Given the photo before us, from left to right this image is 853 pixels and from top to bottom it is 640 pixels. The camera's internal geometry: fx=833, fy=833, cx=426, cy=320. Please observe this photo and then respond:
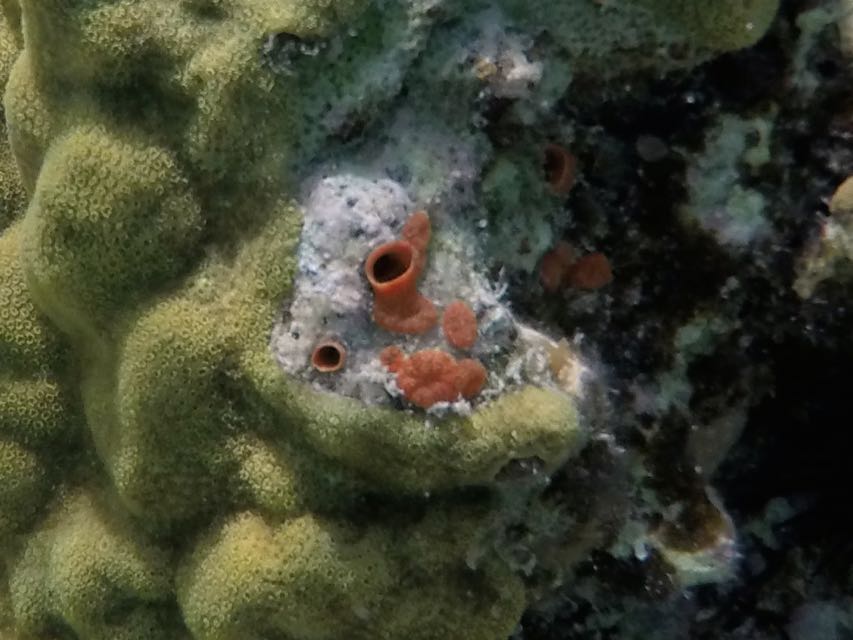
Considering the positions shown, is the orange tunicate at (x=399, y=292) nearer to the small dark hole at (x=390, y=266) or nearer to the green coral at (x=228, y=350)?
the small dark hole at (x=390, y=266)

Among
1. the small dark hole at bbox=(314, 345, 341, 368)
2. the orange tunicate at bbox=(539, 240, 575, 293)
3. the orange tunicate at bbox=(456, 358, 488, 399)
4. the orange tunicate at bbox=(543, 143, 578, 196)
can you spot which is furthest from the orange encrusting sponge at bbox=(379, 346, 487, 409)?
the orange tunicate at bbox=(543, 143, 578, 196)

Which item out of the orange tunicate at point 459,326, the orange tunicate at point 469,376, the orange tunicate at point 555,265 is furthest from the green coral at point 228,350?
the orange tunicate at point 555,265

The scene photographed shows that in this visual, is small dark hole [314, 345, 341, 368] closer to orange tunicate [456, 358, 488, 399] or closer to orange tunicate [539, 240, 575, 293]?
orange tunicate [456, 358, 488, 399]

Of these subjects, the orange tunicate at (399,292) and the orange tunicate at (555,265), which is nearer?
the orange tunicate at (399,292)

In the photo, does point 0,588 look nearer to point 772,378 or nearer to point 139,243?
point 139,243

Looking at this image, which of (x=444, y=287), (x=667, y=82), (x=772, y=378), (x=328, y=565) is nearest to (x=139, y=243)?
(x=444, y=287)

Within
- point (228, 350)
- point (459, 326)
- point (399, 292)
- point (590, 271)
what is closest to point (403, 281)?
point (399, 292)

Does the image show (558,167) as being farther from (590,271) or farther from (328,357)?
(328,357)
